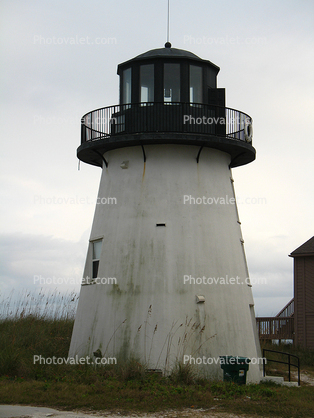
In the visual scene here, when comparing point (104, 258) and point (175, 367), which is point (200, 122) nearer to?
point (104, 258)

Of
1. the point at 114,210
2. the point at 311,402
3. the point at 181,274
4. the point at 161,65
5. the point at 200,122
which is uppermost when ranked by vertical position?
the point at 161,65

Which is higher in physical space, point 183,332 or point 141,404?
point 183,332

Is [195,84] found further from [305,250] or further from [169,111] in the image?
[305,250]

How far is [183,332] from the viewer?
48.8 feet

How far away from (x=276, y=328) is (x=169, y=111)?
16316 mm

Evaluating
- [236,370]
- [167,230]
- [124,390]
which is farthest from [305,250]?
[124,390]

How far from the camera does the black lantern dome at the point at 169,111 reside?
15.9 metres

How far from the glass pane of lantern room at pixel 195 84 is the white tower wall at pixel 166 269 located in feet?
4.87

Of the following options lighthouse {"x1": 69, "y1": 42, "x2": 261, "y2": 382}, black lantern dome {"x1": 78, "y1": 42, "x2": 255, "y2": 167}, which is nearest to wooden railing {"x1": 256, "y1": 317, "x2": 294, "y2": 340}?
lighthouse {"x1": 69, "y1": 42, "x2": 261, "y2": 382}

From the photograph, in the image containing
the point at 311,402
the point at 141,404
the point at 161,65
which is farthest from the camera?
the point at 161,65

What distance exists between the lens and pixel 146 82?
16312 millimetres

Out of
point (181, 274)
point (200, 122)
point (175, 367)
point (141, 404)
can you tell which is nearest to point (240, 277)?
point (181, 274)

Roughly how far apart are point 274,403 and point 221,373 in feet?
9.82

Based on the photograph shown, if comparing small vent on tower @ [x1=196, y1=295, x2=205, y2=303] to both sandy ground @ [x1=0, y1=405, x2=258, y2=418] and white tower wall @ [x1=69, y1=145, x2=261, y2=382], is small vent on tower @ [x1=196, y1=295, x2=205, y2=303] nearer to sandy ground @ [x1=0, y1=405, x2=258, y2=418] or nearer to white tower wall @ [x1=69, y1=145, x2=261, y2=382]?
white tower wall @ [x1=69, y1=145, x2=261, y2=382]
